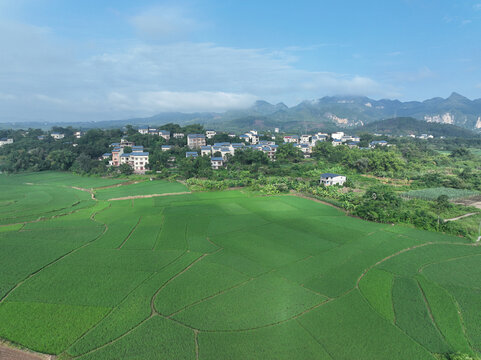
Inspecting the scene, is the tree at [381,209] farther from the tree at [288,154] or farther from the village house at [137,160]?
the village house at [137,160]

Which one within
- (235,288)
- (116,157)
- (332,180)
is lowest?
(235,288)

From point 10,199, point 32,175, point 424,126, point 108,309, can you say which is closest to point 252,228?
point 108,309

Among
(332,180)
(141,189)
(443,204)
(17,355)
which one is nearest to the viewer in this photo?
(17,355)

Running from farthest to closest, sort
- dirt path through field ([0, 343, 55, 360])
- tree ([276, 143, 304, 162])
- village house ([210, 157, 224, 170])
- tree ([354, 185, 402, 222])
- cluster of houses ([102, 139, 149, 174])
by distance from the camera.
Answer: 1. tree ([276, 143, 304, 162])
2. village house ([210, 157, 224, 170])
3. cluster of houses ([102, 139, 149, 174])
4. tree ([354, 185, 402, 222])
5. dirt path through field ([0, 343, 55, 360])

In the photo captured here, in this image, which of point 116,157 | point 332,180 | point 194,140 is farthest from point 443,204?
point 116,157

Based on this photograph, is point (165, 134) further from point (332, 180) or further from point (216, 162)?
point (332, 180)

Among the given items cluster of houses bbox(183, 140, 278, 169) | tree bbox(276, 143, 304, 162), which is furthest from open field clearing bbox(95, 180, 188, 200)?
tree bbox(276, 143, 304, 162)

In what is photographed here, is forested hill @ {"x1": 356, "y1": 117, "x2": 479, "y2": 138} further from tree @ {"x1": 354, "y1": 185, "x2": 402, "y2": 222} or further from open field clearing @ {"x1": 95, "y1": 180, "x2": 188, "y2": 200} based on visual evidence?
open field clearing @ {"x1": 95, "y1": 180, "x2": 188, "y2": 200}
